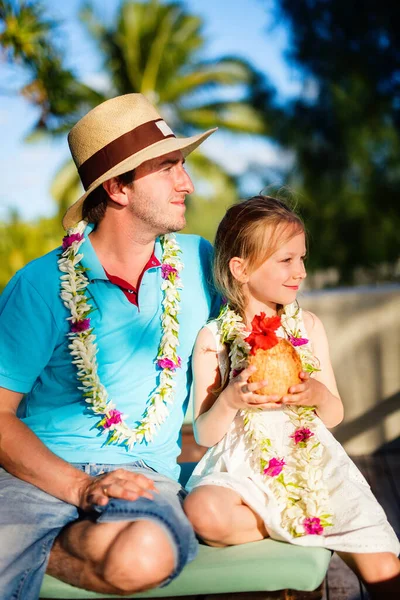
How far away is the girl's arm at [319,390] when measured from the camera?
8.70 feet

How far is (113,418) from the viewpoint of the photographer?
9.64 feet

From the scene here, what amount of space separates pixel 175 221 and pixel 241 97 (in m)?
23.4

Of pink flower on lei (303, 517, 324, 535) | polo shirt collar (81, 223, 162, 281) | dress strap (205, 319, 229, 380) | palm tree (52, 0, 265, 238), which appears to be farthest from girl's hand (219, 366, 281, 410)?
palm tree (52, 0, 265, 238)

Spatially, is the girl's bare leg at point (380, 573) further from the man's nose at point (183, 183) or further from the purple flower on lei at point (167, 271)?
the man's nose at point (183, 183)

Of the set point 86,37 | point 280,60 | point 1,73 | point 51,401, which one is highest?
point 86,37

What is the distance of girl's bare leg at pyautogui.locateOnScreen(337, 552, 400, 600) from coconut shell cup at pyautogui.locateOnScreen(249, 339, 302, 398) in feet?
1.96

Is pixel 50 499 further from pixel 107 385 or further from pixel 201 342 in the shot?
pixel 201 342

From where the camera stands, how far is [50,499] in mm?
2703

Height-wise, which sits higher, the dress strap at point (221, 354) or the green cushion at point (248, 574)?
the dress strap at point (221, 354)

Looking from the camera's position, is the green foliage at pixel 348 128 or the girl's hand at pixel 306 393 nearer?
the girl's hand at pixel 306 393

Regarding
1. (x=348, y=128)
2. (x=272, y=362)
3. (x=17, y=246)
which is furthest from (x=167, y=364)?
(x=348, y=128)

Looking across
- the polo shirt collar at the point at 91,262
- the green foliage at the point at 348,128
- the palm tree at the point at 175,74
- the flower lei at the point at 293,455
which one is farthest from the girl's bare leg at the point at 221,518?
the palm tree at the point at 175,74

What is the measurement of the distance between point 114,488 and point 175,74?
24.0 metres

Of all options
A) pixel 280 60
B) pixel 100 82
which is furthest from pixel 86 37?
pixel 280 60
